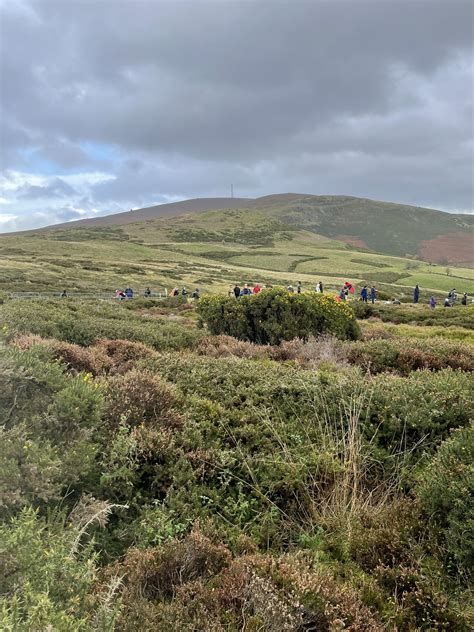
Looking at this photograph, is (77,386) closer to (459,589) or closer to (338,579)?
(338,579)

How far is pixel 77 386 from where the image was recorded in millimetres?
4469

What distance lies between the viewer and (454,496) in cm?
345

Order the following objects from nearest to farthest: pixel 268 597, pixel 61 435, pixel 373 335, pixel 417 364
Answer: pixel 268 597, pixel 61 435, pixel 417 364, pixel 373 335

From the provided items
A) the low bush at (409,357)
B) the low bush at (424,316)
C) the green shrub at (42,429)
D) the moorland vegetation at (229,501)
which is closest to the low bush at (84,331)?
the moorland vegetation at (229,501)

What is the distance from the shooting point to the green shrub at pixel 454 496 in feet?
10.5

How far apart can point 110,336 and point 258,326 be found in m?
5.00

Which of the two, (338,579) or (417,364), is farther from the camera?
(417,364)

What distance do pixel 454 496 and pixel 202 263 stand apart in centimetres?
8246

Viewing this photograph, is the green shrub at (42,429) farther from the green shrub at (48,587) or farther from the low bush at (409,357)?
the low bush at (409,357)

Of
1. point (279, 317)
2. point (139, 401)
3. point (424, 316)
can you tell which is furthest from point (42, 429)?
point (424, 316)

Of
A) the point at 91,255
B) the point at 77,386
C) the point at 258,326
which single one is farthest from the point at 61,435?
the point at 91,255

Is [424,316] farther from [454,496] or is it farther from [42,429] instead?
[42,429]

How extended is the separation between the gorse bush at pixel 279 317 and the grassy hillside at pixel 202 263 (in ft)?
93.5

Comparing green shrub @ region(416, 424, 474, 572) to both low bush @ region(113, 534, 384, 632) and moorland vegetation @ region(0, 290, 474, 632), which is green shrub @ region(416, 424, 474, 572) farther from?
low bush @ region(113, 534, 384, 632)
